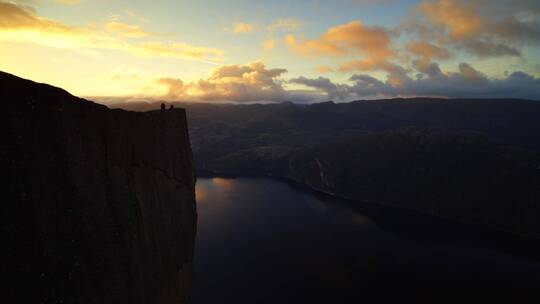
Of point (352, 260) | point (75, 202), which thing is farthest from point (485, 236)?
point (75, 202)

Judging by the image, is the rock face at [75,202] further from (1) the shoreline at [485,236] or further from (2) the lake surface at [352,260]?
(1) the shoreline at [485,236]

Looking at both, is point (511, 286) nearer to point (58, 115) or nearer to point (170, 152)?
point (170, 152)

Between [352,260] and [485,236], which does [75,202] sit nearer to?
[352,260]

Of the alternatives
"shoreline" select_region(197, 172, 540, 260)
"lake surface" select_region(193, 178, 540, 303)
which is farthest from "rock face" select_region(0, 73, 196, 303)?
"shoreline" select_region(197, 172, 540, 260)

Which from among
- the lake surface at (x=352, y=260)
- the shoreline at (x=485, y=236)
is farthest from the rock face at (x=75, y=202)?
the shoreline at (x=485, y=236)

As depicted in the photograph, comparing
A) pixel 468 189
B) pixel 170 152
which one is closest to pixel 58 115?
pixel 170 152

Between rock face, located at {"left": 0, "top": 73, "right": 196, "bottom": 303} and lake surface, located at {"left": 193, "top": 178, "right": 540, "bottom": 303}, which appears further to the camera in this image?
lake surface, located at {"left": 193, "top": 178, "right": 540, "bottom": 303}

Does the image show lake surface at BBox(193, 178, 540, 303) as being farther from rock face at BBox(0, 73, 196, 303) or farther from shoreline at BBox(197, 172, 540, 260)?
rock face at BBox(0, 73, 196, 303)
